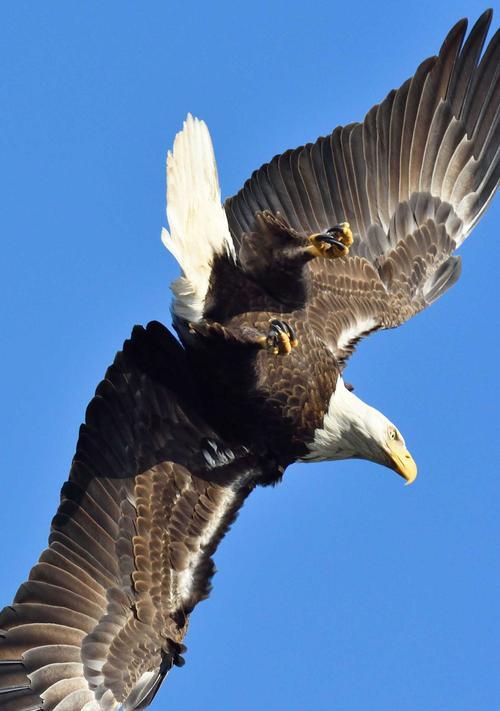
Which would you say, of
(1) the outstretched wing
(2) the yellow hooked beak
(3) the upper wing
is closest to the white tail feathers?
(3) the upper wing

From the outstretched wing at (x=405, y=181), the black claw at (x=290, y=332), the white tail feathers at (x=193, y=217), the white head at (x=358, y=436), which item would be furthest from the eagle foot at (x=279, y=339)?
the outstretched wing at (x=405, y=181)

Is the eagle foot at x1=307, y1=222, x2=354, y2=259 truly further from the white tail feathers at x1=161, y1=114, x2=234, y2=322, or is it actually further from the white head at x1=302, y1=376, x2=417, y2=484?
the white head at x1=302, y1=376, x2=417, y2=484

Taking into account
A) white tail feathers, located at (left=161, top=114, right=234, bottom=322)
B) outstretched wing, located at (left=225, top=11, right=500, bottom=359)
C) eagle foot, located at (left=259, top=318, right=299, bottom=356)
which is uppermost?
outstretched wing, located at (left=225, top=11, right=500, bottom=359)

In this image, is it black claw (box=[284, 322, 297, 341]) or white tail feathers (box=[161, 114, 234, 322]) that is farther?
white tail feathers (box=[161, 114, 234, 322])

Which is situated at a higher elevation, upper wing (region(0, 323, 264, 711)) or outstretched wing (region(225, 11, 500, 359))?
outstretched wing (region(225, 11, 500, 359))

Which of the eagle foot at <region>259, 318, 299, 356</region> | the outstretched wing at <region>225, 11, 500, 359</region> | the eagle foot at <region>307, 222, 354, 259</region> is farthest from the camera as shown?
the outstretched wing at <region>225, 11, 500, 359</region>

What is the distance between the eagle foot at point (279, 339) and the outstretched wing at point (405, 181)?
1.31 m

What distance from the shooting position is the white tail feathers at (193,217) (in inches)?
401

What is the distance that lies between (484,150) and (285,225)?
6.75 feet

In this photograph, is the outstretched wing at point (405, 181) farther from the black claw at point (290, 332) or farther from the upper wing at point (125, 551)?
the upper wing at point (125, 551)

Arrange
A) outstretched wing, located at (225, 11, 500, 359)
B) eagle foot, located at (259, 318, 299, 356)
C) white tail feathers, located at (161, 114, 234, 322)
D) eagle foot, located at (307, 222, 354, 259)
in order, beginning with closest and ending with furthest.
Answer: eagle foot, located at (259, 318, 299, 356) → white tail feathers, located at (161, 114, 234, 322) → eagle foot, located at (307, 222, 354, 259) → outstretched wing, located at (225, 11, 500, 359)

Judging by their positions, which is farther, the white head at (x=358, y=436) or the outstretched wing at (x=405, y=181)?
the outstretched wing at (x=405, y=181)

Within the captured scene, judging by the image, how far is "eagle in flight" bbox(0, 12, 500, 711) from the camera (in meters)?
9.84

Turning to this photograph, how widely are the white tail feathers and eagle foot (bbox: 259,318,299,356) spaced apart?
452 mm
